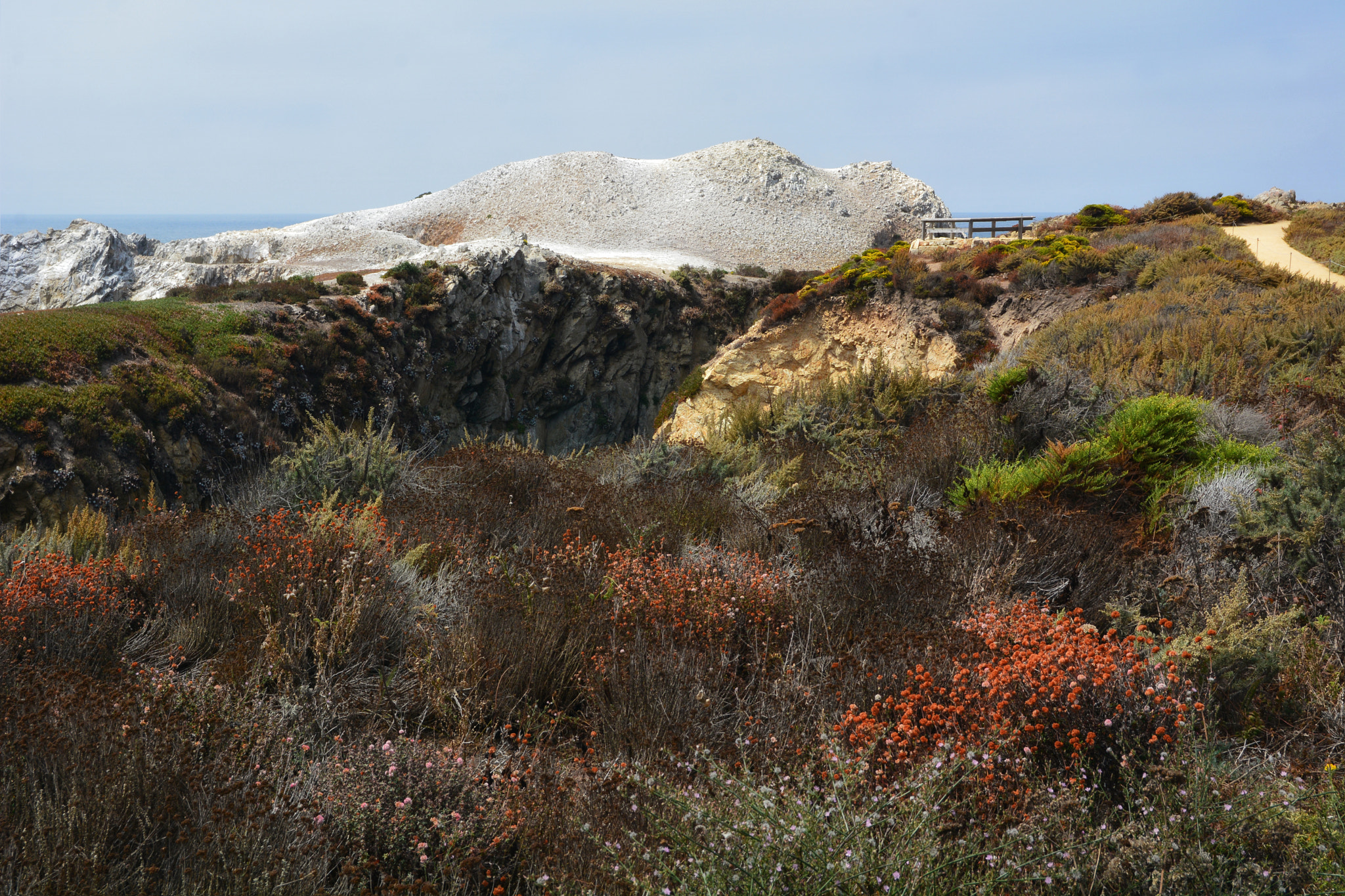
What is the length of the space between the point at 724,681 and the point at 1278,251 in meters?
18.8

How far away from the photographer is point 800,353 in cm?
1481

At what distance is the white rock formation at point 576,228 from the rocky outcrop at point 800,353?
1414 centimetres

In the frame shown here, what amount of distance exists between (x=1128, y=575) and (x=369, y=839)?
4055mm

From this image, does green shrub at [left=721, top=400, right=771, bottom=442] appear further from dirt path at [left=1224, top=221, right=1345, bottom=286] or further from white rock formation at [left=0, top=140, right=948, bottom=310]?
white rock formation at [left=0, top=140, right=948, bottom=310]

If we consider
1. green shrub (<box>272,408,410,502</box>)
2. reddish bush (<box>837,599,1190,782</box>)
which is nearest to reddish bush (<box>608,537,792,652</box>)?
reddish bush (<box>837,599,1190,782</box>)

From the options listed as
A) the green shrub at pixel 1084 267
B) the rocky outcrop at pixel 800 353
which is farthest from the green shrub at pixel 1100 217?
the rocky outcrop at pixel 800 353

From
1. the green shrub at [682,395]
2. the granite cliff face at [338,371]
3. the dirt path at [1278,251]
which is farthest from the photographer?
the green shrub at [682,395]

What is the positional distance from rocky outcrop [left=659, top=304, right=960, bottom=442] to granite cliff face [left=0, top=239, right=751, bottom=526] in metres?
4.92

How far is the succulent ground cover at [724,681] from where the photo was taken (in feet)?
6.82

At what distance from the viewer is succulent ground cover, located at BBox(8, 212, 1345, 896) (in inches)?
81.9

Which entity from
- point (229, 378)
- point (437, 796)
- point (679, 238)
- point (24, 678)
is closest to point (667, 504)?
point (437, 796)

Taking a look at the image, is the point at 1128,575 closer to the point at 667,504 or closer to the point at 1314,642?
the point at 1314,642

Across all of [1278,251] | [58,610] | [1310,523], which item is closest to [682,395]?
[1310,523]

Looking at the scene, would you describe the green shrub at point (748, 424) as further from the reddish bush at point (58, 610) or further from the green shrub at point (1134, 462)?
the reddish bush at point (58, 610)
